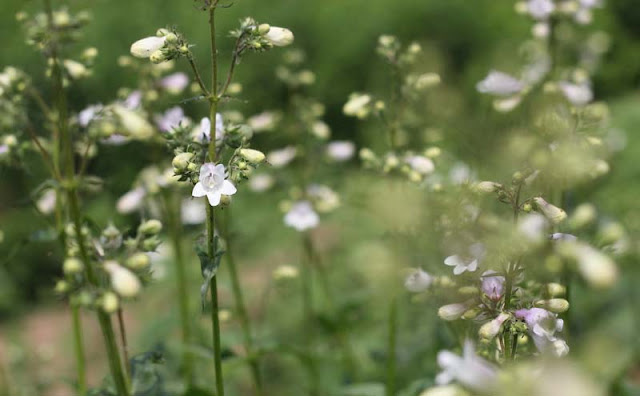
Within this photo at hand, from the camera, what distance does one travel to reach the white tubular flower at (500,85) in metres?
3.10

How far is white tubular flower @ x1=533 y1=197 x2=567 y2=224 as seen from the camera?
1829 mm

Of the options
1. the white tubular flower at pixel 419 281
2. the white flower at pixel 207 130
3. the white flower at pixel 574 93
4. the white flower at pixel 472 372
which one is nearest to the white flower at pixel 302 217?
the white tubular flower at pixel 419 281

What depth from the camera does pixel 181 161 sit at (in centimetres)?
204

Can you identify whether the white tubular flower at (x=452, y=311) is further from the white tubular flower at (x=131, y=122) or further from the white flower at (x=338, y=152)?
the white flower at (x=338, y=152)

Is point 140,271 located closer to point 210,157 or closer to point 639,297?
point 210,157

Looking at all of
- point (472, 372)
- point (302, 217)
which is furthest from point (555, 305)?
point (302, 217)

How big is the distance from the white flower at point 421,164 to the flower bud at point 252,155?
3.21 ft

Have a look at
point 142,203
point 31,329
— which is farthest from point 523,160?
point 31,329

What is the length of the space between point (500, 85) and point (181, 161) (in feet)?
5.37

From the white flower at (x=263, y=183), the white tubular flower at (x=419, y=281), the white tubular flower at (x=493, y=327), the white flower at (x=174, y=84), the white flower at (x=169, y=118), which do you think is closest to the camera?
the white tubular flower at (x=493, y=327)

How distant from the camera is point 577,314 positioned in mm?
4344

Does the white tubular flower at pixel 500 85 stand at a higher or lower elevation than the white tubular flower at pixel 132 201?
higher

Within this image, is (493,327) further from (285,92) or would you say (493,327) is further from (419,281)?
(285,92)

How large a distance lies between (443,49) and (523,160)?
5.50m
